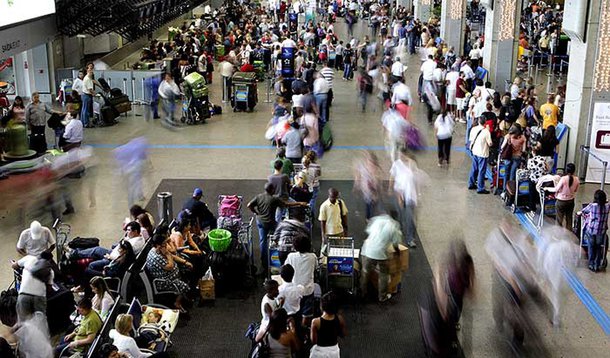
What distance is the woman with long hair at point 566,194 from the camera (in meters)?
12.0

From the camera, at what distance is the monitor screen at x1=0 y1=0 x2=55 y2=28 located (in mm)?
19484

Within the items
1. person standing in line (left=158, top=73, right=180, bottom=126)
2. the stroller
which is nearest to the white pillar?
the stroller

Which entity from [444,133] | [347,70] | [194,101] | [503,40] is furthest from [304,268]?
[347,70]

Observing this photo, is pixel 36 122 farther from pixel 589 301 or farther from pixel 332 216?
pixel 589 301

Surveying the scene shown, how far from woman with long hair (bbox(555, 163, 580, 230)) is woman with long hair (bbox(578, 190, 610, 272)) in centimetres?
82

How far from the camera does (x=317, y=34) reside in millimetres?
33469

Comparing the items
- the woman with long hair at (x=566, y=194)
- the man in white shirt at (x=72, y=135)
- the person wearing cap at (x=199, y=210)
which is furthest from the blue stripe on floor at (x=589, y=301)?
the man in white shirt at (x=72, y=135)

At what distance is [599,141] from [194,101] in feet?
34.5

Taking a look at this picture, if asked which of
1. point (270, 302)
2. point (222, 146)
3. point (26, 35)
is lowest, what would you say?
point (222, 146)

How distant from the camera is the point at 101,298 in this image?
8.88 m

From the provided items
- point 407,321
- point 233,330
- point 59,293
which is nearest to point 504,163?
point 407,321

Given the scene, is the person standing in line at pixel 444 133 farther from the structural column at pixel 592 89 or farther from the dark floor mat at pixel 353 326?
the dark floor mat at pixel 353 326

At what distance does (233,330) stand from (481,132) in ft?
22.7

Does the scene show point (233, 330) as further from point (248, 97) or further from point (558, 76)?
point (558, 76)
